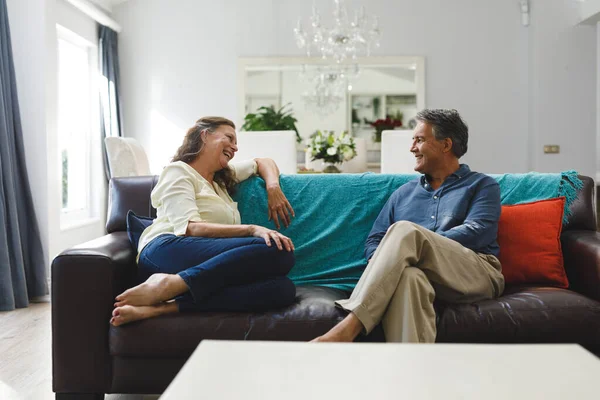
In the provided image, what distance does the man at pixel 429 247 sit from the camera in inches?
84.4

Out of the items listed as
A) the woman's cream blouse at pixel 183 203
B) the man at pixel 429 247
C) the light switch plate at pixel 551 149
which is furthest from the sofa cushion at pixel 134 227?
the light switch plate at pixel 551 149

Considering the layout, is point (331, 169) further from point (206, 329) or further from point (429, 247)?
point (206, 329)

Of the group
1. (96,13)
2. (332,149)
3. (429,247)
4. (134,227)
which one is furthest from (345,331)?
(96,13)

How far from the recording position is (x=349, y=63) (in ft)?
23.4

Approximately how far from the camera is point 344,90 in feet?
23.5

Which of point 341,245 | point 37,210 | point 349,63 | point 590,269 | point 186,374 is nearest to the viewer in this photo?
point 186,374

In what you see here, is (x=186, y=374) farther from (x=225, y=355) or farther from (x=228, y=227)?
(x=228, y=227)

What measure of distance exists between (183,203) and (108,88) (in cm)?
456

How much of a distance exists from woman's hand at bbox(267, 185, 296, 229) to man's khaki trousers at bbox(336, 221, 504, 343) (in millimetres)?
661

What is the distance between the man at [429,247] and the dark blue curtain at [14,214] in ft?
8.36

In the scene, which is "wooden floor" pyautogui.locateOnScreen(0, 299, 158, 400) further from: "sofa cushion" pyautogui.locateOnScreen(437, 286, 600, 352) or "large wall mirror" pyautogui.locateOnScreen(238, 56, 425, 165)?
"large wall mirror" pyautogui.locateOnScreen(238, 56, 425, 165)

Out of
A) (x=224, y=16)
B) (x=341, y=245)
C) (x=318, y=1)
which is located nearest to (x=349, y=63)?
(x=318, y=1)

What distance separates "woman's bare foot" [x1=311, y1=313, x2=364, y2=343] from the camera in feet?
6.83

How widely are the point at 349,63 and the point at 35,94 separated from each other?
Answer: 3.45m
